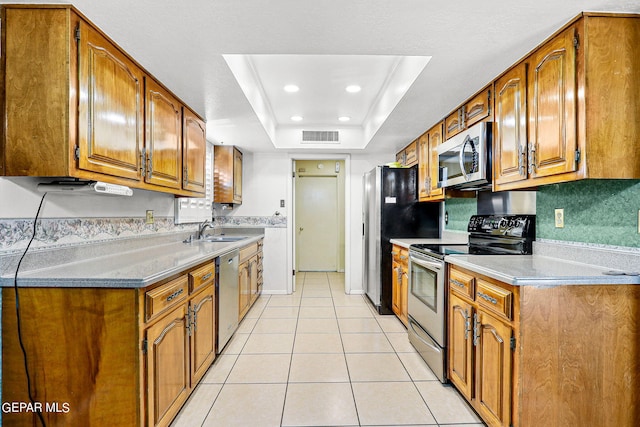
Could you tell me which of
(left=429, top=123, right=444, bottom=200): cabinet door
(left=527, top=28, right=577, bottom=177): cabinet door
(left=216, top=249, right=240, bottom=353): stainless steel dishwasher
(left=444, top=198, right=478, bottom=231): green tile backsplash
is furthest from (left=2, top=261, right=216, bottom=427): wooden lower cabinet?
(left=444, top=198, right=478, bottom=231): green tile backsplash

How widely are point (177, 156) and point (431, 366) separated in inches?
99.0

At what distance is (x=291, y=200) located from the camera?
4621mm

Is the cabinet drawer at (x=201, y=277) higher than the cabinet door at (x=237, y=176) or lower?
lower

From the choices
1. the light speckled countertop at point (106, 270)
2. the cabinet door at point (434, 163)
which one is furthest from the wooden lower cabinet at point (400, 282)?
the light speckled countertop at point (106, 270)

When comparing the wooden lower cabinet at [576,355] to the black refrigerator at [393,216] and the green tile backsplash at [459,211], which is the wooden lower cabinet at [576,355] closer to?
the green tile backsplash at [459,211]

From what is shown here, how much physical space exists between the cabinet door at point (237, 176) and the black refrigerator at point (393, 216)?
5.97 ft

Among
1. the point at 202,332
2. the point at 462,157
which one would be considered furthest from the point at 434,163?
the point at 202,332

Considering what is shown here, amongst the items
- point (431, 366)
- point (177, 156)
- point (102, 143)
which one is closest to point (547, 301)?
point (431, 366)

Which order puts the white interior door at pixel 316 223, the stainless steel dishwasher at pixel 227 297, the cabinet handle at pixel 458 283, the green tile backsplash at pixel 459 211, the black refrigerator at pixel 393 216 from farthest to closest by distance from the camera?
the white interior door at pixel 316 223, the black refrigerator at pixel 393 216, the green tile backsplash at pixel 459 211, the stainless steel dishwasher at pixel 227 297, the cabinet handle at pixel 458 283

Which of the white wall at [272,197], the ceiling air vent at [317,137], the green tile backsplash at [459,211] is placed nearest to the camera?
the green tile backsplash at [459,211]

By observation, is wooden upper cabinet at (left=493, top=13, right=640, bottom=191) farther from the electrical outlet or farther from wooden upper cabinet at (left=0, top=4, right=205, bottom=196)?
wooden upper cabinet at (left=0, top=4, right=205, bottom=196)

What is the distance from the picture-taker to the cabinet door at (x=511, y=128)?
1854 mm

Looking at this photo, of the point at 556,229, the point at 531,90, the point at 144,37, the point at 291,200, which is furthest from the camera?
the point at 291,200

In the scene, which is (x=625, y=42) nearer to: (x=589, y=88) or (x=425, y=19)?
(x=589, y=88)
